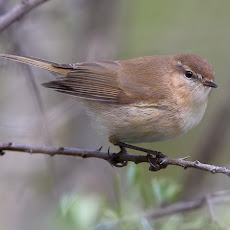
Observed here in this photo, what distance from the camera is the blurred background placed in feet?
11.2

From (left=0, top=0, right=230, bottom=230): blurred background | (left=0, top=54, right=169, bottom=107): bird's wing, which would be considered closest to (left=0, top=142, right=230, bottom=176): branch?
(left=0, top=0, right=230, bottom=230): blurred background

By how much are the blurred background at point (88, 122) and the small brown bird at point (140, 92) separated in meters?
0.28

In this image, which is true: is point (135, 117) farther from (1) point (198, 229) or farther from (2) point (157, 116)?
(1) point (198, 229)

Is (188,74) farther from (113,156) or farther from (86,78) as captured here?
(113,156)

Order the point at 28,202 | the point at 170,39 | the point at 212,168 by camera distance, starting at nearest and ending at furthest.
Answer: the point at 212,168 → the point at 28,202 → the point at 170,39

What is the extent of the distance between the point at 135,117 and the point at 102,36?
1.73 metres

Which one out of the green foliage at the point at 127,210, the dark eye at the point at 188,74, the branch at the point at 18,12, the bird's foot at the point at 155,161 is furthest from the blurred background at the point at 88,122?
the dark eye at the point at 188,74

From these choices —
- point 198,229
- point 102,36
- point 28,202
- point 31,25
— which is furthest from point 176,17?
point 198,229

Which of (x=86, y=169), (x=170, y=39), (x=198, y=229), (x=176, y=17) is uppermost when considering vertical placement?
(x=176, y=17)

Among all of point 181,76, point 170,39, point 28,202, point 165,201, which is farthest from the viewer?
point 170,39

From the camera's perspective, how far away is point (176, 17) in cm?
628

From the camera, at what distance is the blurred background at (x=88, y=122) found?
3.40 meters

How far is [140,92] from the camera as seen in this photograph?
12.1 ft

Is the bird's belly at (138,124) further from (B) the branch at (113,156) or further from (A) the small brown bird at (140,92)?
(B) the branch at (113,156)
